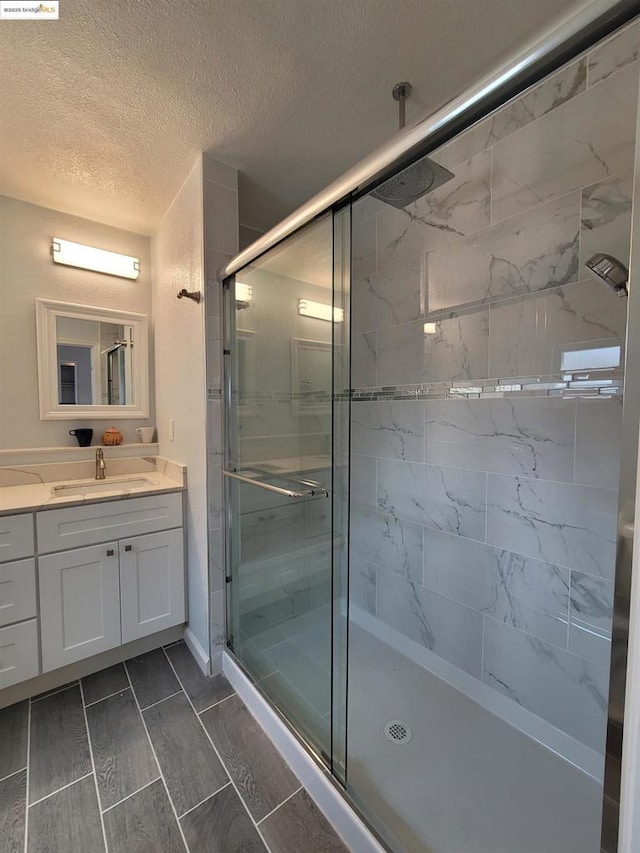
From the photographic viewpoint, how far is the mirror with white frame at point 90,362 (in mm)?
2041

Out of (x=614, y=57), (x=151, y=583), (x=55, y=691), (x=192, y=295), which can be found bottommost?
(x=55, y=691)

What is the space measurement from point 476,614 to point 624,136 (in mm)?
1794

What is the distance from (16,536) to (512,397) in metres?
2.14

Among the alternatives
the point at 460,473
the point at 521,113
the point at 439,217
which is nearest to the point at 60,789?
the point at 460,473

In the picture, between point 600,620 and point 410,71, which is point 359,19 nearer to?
point 410,71

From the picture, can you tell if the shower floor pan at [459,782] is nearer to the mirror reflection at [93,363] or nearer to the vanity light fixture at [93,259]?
the mirror reflection at [93,363]

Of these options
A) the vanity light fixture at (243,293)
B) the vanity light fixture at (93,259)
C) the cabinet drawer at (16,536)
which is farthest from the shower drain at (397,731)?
the vanity light fixture at (93,259)

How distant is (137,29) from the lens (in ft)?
3.59

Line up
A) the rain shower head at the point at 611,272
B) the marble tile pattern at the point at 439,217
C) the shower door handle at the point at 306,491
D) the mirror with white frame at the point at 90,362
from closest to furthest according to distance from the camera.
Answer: the rain shower head at the point at 611,272
the shower door handle at the point at 306,491
the marble tile pattern at the point at 439,217
the mirror with white frame at the point at 90,362

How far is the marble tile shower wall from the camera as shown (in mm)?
1177

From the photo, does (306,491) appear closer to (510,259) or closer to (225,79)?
(510,259)

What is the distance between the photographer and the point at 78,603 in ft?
5.45

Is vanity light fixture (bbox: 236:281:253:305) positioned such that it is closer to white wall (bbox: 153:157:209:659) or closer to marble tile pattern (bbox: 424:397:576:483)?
white wall (bbox: 153:157:209:659)

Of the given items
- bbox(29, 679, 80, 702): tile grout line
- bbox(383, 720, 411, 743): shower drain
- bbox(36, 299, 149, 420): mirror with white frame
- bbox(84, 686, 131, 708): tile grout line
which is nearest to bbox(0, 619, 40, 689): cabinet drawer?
bbox(29, 679, 80, 702): tile grout line
